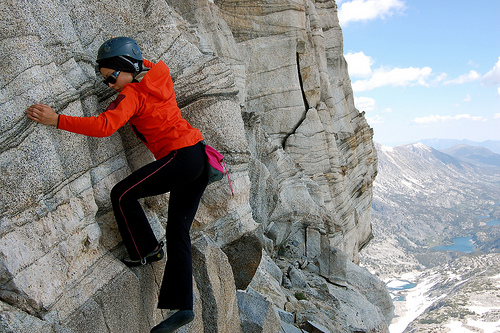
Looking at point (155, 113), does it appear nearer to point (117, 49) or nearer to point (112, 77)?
point (112, 77)

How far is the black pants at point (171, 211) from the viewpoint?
5.60 metres

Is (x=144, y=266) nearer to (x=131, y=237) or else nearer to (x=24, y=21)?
(x=131, y=237)

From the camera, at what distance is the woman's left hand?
501 centimetres

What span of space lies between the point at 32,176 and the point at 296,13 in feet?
66.0

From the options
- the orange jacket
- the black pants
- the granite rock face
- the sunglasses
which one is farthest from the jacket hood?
the granite rock face

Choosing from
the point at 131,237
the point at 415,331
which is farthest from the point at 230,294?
the point at 415,331

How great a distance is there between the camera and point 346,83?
29812 mm

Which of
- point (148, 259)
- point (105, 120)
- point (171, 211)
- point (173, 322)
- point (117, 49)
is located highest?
point (117, 49)

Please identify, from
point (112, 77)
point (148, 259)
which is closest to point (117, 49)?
point (112, 77)

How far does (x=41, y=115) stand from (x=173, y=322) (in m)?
3.41

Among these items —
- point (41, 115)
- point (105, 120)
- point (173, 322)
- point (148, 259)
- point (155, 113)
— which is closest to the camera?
point (41, 115)

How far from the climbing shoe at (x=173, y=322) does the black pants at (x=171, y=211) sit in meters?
0.09

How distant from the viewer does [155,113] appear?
5656 mm

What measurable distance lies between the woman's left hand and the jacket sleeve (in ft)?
0.30
